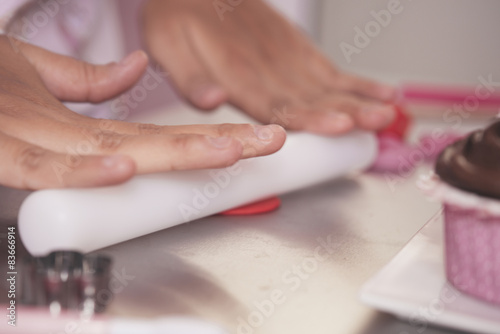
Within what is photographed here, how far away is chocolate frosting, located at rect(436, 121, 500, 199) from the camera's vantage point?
46 centimetres

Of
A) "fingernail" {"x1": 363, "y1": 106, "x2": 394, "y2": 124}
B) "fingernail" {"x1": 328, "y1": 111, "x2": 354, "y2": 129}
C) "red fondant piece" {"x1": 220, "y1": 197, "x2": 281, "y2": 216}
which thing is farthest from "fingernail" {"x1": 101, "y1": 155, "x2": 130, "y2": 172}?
"fingernail" {"x1": 363, "y1": 106, "x2": 394, "y2": 124}

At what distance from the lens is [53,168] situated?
598mm

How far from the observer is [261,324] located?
0.46 metres

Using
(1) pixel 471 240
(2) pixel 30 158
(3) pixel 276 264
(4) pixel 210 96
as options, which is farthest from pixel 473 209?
(4) pixel 210 96

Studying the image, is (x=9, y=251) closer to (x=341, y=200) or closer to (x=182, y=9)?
(x=341, y=200)

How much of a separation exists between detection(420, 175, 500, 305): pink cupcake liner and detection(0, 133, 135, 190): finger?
286 millimetres

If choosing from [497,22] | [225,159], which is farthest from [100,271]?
[497,22]

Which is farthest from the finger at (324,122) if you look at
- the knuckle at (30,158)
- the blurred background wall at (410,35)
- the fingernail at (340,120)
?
the blurred background wall at (410,35)

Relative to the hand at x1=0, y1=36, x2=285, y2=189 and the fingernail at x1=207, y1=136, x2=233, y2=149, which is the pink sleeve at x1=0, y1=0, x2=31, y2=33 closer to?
the hand at x1=0, y1=36, x2=285, y2=189

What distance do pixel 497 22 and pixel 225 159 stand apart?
211cm

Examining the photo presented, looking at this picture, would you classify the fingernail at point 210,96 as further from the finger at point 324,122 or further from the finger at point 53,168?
the finger at point 53,168

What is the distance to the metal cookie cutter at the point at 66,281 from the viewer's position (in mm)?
458

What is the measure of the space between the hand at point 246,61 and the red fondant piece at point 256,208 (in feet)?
1.24

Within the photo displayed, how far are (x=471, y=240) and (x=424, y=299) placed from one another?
0.07 m
